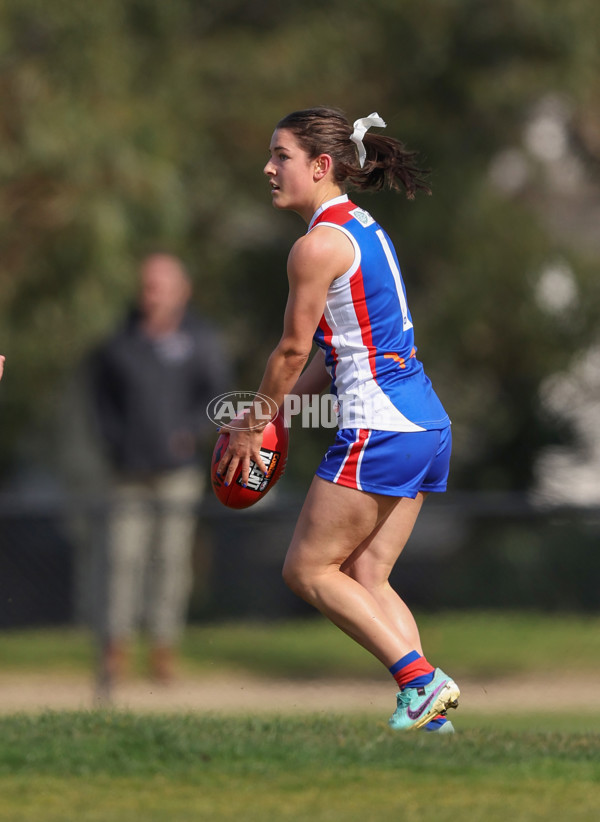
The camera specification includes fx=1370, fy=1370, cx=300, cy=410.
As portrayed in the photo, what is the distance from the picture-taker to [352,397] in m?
4.85

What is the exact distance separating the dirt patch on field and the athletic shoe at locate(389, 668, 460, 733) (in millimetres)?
3143

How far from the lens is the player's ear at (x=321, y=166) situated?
197 inches

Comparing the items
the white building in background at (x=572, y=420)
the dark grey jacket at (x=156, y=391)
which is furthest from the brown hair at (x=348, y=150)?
the white building in background at (x=572, y=420)

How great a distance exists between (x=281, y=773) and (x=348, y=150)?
2237 mm

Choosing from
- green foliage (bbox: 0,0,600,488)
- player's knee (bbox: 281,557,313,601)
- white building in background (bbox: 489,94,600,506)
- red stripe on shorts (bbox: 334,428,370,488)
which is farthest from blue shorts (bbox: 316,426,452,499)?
white building in background (bbox: 489,94,600,506)

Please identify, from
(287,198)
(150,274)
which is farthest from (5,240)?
(287,198)

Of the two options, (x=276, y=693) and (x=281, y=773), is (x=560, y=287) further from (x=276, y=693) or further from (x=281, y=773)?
(x=281, y=773)

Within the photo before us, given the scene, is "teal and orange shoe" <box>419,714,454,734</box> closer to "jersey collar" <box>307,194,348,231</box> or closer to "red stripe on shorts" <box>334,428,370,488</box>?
"red stripe on shorts" <box>334,428,370,488</box>

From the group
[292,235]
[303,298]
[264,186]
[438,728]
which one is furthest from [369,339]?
[292,235]

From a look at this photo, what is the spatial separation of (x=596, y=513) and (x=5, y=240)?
4.51 metres

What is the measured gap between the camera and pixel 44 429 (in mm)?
11594

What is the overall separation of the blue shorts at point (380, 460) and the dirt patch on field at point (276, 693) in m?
3.54

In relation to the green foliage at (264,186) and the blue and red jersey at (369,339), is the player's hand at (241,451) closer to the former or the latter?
the blue and red jersey at (369,339)

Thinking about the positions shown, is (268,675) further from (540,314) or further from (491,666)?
(540,314)
